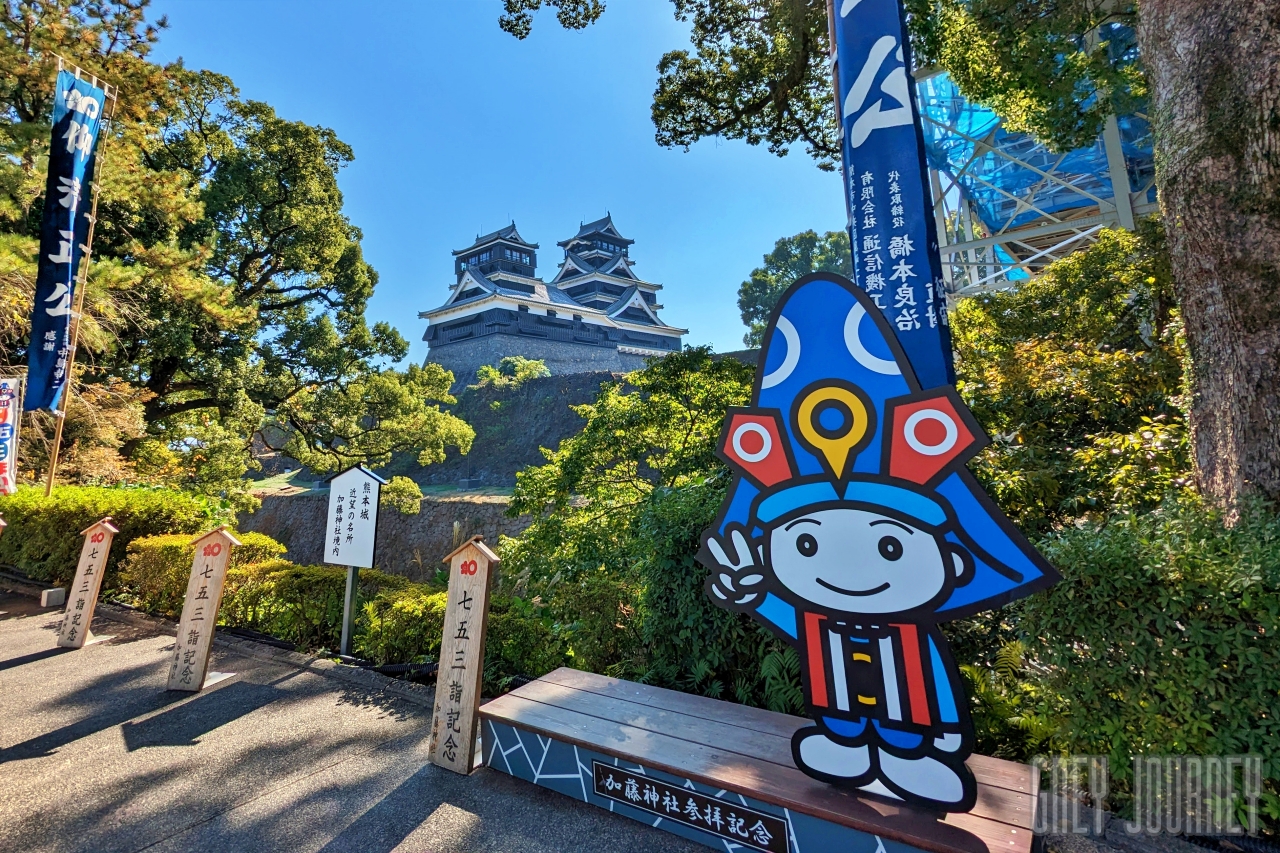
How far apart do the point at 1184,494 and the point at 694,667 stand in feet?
8.10

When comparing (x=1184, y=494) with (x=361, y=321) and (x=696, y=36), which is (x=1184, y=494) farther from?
(x=361, y=321)

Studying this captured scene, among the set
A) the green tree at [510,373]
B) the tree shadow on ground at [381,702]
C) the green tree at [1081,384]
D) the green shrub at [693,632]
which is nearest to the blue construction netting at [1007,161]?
the green tree at [1081,384]

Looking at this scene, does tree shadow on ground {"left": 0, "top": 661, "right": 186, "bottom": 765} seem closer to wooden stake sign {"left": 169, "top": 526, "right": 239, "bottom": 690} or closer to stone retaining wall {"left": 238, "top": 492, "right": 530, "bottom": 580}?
wooden stake sign {"left": 169, "top": 526, "right": 239, "bottom": 690}

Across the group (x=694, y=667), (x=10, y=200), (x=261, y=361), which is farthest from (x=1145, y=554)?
(x=261, y=361)

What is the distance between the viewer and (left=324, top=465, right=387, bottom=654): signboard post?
4.18m

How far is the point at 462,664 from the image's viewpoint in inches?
115

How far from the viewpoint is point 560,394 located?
88.5 ft

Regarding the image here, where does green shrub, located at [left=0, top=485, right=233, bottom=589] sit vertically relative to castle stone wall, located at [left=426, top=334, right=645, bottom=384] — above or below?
below

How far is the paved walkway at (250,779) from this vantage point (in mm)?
2365

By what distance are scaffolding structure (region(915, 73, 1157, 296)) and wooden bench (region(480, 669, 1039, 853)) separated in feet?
43.3

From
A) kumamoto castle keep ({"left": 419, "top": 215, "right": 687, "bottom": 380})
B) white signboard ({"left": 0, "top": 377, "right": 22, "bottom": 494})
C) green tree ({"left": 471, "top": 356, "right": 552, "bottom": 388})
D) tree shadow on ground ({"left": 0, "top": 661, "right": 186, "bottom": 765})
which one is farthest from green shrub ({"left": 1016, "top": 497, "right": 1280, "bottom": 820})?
kumamoto castle keep ({"left": 419, "top": 215, "right": 687, "bottom": 380})

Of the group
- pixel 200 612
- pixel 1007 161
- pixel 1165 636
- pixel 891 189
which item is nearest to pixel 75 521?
pixel 200 612

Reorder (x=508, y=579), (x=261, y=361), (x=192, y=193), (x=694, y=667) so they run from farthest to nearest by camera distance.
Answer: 1. (x=261, y=361)
2. (x=192, y=193)
3. (x=508, y=579)
4. (x=694, y=667)

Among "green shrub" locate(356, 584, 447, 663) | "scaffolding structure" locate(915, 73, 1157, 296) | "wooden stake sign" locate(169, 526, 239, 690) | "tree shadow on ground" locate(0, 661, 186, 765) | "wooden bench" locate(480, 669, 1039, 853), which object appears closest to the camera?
"wooden bench" locate(480, 669, 1039, 853)
